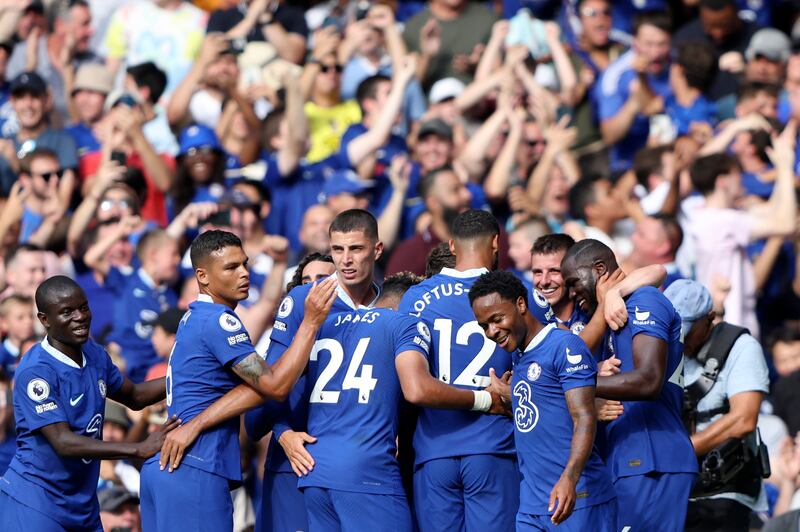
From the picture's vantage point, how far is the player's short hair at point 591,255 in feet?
29.7

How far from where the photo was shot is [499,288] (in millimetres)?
8219

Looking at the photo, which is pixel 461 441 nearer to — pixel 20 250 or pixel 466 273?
pixel 466 273

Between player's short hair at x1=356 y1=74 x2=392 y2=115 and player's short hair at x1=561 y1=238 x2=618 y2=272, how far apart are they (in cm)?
676

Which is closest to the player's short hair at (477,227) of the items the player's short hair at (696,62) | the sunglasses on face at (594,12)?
the player's short hair at (696,62)

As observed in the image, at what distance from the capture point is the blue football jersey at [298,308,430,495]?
881cm

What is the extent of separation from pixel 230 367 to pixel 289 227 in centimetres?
625

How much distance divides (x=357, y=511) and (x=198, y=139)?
23.2 feet

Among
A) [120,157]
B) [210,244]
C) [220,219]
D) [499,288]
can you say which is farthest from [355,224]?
[120,157]

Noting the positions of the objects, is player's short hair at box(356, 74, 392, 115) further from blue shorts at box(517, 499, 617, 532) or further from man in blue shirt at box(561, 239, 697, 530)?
blue shorts at box(517, 499, 617, 532)

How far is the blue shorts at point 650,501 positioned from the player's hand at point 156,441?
2.67m

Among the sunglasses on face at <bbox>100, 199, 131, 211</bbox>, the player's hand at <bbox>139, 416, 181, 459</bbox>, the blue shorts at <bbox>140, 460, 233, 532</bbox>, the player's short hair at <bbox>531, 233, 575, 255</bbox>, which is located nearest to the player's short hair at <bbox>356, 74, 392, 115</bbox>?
the sunglasses on face at <bbox>100, 199, 131, 211</bbox>

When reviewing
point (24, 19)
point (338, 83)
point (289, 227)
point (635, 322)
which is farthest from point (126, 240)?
point (635, 322)

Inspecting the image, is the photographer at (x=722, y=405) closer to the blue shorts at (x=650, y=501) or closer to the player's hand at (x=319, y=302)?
the blue shorts at (x=650, y=501)

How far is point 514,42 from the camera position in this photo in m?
17.0
